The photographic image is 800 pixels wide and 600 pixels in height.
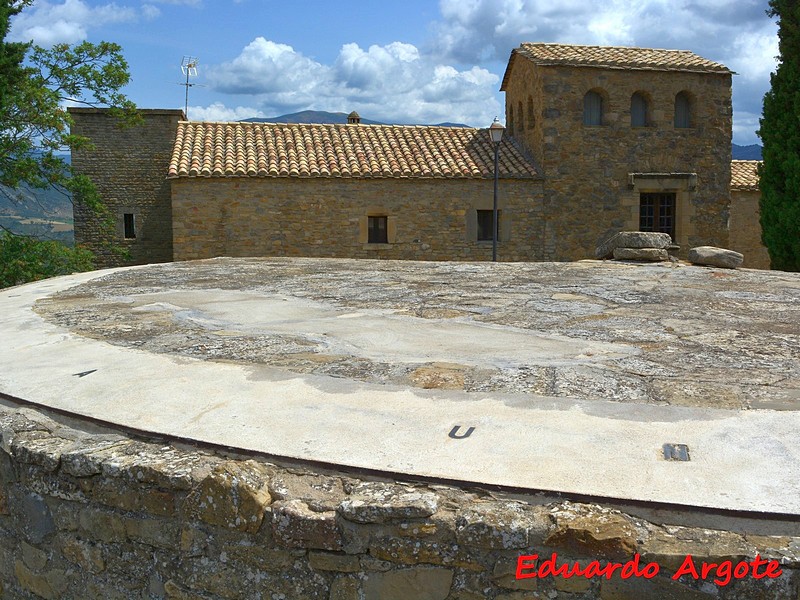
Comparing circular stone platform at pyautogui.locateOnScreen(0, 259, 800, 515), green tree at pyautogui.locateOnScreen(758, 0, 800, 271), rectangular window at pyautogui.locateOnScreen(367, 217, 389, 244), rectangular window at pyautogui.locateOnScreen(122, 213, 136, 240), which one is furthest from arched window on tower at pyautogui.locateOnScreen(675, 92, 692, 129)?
rectangular window at pyautogui.locateOnScreen(122, 213, 136, 240)

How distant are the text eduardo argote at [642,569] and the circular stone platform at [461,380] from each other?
145 mm

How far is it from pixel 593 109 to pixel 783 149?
14.9 ft

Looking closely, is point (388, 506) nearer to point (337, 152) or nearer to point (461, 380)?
point (461, 380)

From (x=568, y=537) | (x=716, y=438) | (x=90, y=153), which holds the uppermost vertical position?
(x=90, y=153)

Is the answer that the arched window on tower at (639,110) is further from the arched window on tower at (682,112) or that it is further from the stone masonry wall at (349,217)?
the stone masonry wall at (349,217)

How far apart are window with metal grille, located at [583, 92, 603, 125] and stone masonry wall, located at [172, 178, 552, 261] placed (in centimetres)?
221

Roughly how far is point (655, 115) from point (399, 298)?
1478 cm

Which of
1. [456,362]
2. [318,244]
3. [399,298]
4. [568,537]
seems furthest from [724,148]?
[568,537]

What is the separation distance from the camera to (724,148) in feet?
61.0

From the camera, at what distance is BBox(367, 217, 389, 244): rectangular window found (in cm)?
1720

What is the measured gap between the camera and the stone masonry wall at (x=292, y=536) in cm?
188

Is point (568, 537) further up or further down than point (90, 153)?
further down

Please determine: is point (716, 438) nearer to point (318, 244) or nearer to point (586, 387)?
point (586, 387)

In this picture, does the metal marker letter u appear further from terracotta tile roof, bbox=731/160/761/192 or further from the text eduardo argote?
terracotta tile roof, bbox=731/160/761/192
